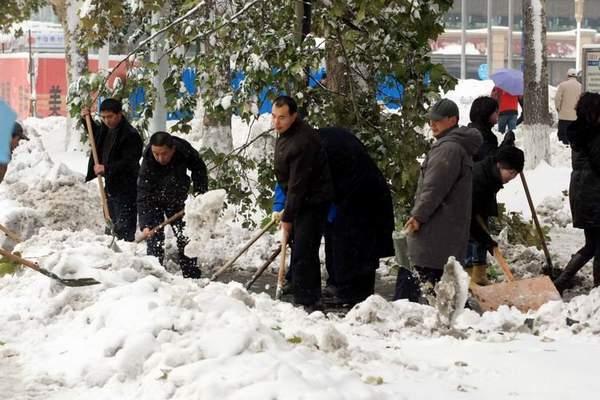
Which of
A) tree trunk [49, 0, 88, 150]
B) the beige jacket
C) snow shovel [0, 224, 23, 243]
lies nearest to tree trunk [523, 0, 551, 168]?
the beige jacket

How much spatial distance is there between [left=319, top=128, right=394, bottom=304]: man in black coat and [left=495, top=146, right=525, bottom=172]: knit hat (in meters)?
0.90

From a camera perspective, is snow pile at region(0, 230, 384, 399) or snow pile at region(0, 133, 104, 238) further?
snow pile at region(0, 133, 104, 238)

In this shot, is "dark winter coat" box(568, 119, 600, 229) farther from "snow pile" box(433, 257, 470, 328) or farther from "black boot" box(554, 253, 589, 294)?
"snow pile" box(433, 257, 470, 328)

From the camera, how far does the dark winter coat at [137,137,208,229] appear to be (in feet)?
33.9

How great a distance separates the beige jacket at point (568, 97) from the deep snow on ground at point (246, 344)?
11.8m

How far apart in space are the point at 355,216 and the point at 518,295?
4.64ft

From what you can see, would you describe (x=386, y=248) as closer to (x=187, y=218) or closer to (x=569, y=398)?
(x=187, y=218)

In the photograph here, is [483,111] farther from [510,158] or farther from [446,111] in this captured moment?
[446,111]

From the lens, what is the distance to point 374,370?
596 cm

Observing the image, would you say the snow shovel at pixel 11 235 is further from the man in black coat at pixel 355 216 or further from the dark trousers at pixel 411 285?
the dark trousers at pixel 411 285

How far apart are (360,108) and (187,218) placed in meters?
2.74

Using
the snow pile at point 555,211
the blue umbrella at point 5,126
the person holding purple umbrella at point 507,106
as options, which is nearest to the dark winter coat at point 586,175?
the blue umbrella at point 5,126

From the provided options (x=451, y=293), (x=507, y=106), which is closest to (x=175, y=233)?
(x=451, y=293)

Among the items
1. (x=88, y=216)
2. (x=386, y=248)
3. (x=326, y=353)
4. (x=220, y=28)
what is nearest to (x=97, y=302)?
(x=326, y=353)
